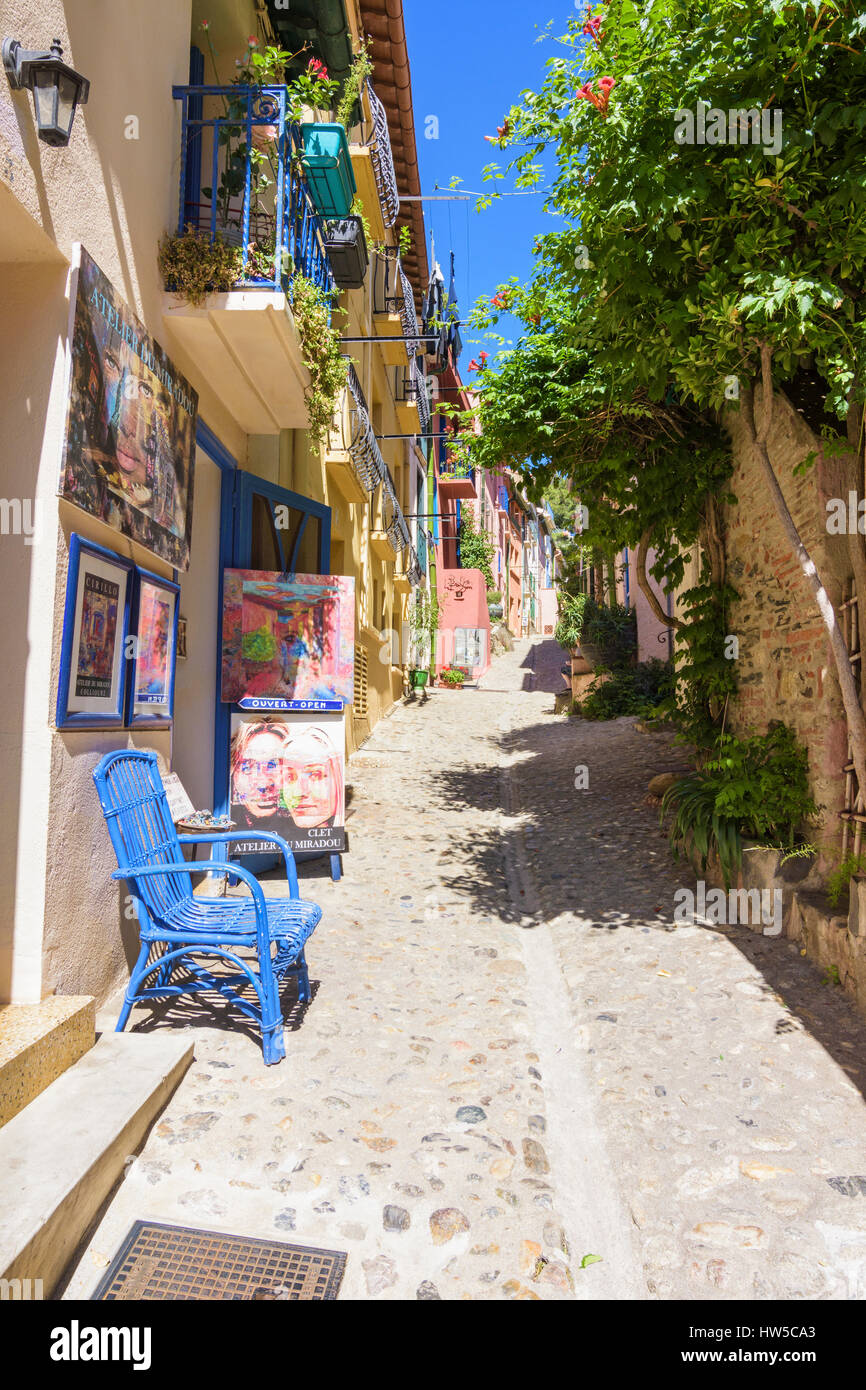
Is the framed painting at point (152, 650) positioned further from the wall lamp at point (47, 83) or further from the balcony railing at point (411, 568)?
the balcony railing at point (411, 568)

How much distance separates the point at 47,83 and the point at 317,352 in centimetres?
299

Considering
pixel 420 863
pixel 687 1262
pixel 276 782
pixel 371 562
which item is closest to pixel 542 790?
pixel 420 863

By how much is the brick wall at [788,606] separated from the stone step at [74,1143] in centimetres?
367

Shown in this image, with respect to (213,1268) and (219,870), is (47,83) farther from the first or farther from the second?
(213,1268)

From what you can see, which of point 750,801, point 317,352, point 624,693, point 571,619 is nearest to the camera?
point 750,801

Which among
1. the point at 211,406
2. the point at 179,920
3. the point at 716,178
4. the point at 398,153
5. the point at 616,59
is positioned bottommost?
the point at 179,920

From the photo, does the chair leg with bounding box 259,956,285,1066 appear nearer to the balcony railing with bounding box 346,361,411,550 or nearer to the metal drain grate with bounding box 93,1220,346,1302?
the metal drain grate with bounding box 93,1220,346,1302

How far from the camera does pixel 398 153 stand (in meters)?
12.5

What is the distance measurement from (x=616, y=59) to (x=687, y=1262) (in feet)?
16.8

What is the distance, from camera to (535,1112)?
3012 mm

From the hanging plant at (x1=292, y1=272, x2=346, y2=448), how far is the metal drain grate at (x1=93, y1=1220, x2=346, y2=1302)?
465 centimetres

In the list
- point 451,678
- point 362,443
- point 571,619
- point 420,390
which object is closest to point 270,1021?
point 362,443

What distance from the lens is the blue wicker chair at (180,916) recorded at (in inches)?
125

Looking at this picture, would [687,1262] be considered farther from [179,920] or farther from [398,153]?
[398,153]
